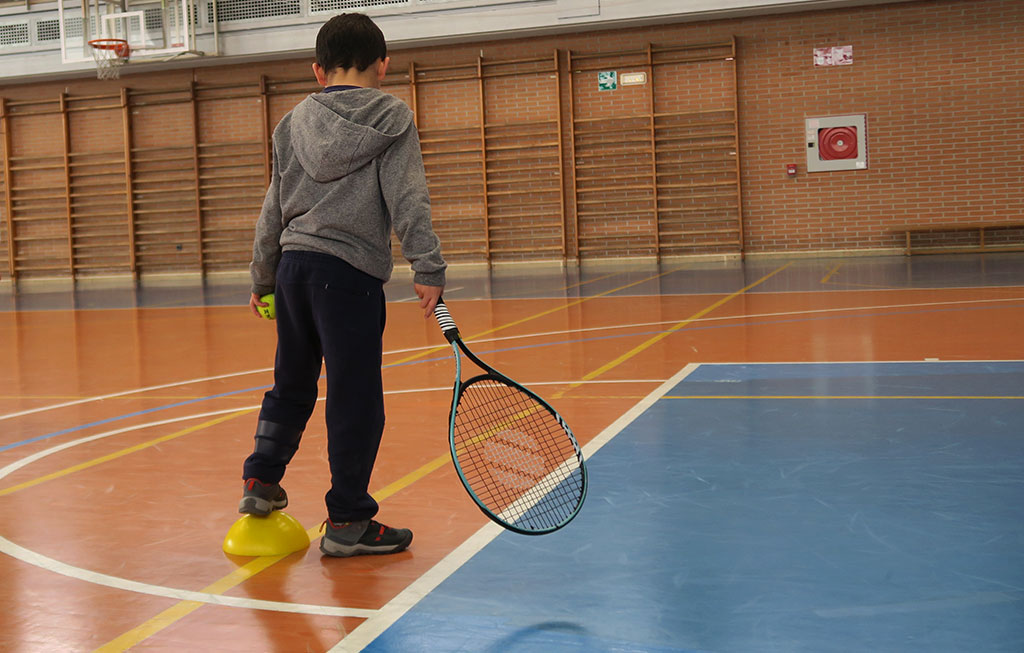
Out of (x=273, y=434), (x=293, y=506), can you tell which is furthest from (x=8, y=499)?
(x=273, y=434)

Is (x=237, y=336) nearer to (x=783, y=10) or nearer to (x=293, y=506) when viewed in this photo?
(x=293, y=506)

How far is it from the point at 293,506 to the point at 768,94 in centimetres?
1602

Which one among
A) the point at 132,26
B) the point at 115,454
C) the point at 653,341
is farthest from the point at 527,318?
the point at 132,26

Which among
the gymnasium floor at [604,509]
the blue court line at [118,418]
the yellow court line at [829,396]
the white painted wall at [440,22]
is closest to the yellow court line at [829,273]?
the white painted wall at [440,22]

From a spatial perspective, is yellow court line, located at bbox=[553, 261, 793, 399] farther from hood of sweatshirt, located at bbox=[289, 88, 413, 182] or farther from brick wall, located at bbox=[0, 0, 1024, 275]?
brick wall, located at bbox=[0, 0, 1024, 275]

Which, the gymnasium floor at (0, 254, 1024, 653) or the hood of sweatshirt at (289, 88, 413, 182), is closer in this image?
the gymnasium floor at (0, 254, 1024, 653)

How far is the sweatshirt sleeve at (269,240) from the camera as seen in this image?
3.23m

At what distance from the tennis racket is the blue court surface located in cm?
10

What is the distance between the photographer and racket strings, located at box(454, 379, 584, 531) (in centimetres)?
314

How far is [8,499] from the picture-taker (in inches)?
156

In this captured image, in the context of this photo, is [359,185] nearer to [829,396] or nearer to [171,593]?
[171,593]

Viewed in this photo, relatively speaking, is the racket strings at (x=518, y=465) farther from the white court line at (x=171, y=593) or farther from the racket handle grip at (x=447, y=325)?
the white court line at (x=171, y=593)

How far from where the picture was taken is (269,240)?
3254mm

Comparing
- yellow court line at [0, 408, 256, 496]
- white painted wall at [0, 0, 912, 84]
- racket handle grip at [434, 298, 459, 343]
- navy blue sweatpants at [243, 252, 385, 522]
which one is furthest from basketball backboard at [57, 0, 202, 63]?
racket handle grip at [434, 298, 459, 343]
